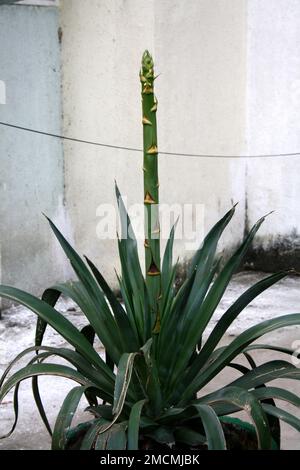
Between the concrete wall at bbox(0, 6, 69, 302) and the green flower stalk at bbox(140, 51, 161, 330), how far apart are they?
3.13 metres

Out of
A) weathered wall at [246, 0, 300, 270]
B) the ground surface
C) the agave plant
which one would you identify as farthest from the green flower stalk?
weathered wall at [246, 0, 300, 270]

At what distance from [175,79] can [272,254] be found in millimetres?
1966

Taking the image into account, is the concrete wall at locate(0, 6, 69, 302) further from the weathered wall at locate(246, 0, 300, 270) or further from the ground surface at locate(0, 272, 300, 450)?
the weathered wall at locate(246, 0, 300, 270)

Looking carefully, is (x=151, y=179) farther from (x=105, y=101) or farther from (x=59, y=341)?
(x=105, y=101)

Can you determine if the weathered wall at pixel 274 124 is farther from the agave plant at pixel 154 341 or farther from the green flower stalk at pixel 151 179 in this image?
the green flower stalk at pixel 151 179

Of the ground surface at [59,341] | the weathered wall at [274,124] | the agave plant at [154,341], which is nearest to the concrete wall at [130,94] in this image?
the weathered wall at [274,124]

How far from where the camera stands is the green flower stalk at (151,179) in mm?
2467

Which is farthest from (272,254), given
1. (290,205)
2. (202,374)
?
(202,374)

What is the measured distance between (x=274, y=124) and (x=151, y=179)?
4672mm

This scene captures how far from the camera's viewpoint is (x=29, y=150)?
18.9 ft

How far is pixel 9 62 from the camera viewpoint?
18.3 ft

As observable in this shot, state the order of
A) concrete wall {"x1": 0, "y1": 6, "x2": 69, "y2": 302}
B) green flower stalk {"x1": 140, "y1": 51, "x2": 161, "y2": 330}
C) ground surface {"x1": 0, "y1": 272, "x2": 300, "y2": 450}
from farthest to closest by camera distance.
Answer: concrete wall {"x1": 0, "y1": 6, "x2": 69, "y2": 302}
ground surface {"x1": 0, "y1": 272, "x2": 300, "y2": 450}
green flower stalk {"x1": 140, "y1": 51, "x2": 161, "y2": 330}

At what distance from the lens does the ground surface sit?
3984mm

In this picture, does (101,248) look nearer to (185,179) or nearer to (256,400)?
(185,179)
